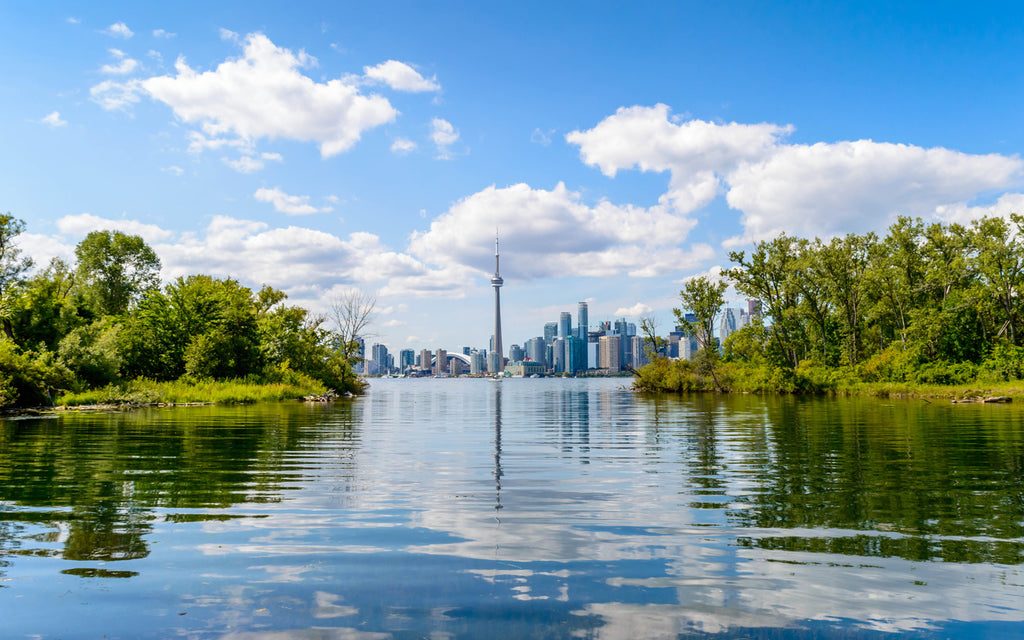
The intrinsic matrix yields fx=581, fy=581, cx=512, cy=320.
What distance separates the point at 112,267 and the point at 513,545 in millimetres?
93313

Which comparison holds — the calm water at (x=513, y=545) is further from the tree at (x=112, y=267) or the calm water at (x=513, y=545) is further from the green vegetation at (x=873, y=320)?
the tree at (x=112, y=267)

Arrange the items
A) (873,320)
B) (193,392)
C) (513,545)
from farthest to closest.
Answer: (873,320) → (193,392) → (513,545)

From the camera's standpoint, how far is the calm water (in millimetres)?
4992

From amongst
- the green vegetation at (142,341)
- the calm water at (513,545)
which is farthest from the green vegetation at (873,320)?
the calm water at (513,545)

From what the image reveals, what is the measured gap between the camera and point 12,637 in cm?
470

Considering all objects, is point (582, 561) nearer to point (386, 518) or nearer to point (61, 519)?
point (386, 518)

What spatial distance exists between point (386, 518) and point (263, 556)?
224 cm

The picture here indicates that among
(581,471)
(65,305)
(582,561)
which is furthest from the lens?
(65,305)

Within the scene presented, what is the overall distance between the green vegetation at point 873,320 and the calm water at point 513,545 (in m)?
54.5

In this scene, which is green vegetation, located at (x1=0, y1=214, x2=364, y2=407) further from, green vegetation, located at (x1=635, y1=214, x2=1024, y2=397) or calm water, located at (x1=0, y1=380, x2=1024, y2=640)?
green vegetation, located at (x1=635, y1=214, x2=1024, y2=397)

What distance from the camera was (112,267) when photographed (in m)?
81.3

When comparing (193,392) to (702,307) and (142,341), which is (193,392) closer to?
(142,341)

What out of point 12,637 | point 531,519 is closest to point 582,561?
point 531,519

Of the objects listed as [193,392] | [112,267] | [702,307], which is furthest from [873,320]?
[112,267]
